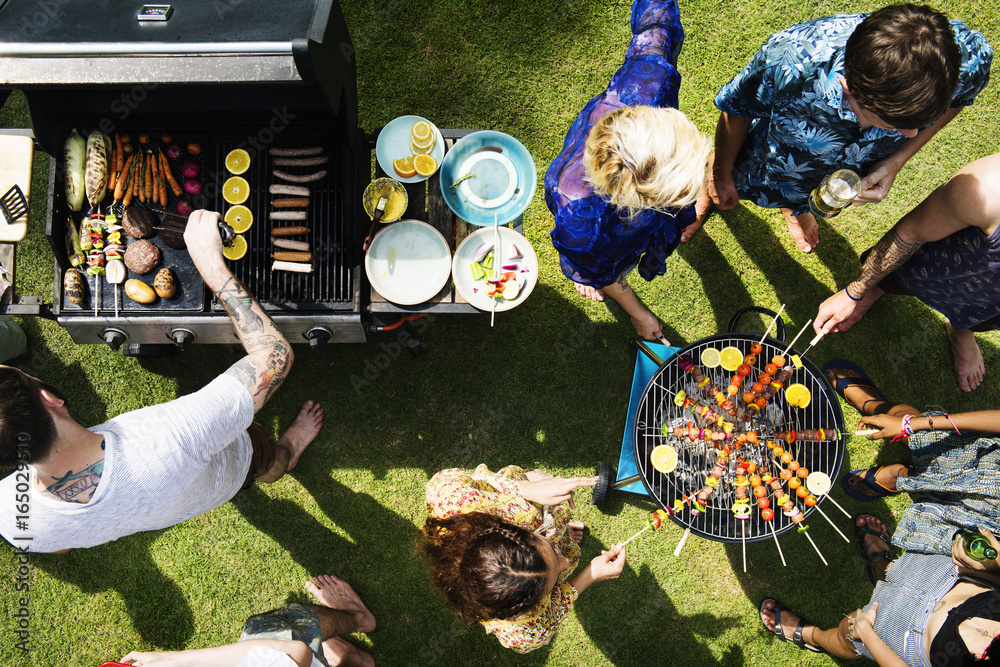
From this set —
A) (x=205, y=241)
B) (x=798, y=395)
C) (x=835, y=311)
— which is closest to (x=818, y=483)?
(x=798, y=395)

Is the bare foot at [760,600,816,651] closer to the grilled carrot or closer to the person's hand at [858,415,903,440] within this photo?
the person's hand at [858,415,903,440]

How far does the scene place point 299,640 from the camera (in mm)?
3404

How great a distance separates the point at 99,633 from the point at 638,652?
13.7 ft

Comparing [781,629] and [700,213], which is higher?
[700,213]

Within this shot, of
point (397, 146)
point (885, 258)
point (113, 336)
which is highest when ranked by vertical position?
point (397, 146)

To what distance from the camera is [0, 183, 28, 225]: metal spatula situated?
327cm

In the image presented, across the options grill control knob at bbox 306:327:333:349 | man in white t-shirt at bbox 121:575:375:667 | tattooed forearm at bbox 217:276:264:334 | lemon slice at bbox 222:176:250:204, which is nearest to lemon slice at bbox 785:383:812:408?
grill control knob at bbox 306:327:333:349

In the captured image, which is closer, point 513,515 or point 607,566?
point 513,515

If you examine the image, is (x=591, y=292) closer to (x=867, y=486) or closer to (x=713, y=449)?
(x=713, y=449)

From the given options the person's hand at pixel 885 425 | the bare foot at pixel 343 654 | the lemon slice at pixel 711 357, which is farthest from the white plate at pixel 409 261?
the person's hand at pixel 885 425

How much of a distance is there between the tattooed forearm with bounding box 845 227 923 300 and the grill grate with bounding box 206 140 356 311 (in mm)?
3229

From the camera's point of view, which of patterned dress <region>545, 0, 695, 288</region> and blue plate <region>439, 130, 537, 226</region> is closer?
patterned dress <region>545, 0, 695, 288</region>

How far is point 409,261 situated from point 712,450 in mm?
2216

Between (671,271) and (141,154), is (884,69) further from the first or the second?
(141,154)
